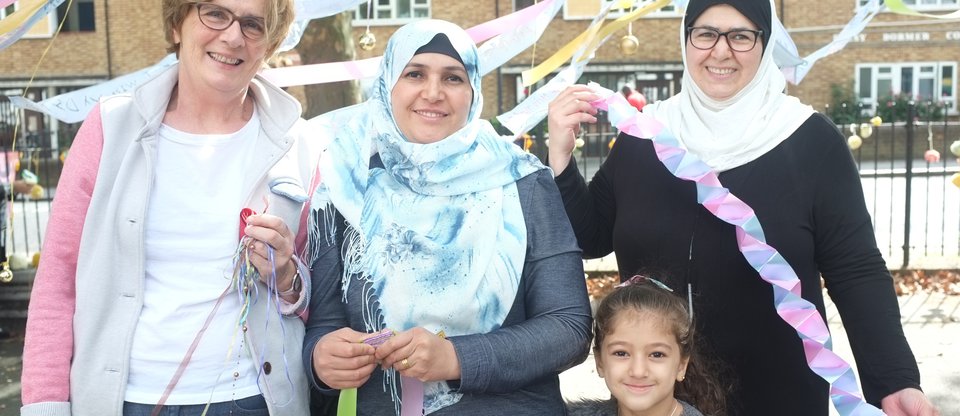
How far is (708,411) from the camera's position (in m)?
2.64

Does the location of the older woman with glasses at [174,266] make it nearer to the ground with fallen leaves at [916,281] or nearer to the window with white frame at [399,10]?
the ground with fallen leaves at [916,281]

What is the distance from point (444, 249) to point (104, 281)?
33.5 inches

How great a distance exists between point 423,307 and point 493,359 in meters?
0.23

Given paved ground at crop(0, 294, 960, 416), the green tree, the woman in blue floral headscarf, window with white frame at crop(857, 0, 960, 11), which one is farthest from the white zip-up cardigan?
window with white frame at crop(857, 0, 960, 11)

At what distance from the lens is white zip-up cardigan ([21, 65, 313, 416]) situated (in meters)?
2.32

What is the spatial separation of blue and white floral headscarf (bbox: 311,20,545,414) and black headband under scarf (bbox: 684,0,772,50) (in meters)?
0.69

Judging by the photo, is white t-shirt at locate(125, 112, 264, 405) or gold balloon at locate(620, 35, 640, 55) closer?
white t-shirt at locate(125, 112, 264, 405)

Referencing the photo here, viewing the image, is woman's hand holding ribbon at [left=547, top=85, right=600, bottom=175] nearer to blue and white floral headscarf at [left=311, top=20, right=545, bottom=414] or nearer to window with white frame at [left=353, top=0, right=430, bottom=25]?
blue and white floral headscarf at [left=311, top=20, right=545, bottom=414]

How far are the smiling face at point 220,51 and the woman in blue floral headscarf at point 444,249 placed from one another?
347 mm

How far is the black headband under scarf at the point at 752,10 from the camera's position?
2.58 metres

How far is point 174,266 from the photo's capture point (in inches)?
93.0

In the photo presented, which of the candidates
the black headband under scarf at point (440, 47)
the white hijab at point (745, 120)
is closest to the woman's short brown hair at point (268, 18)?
the black headband under scarf at point (440, 47)

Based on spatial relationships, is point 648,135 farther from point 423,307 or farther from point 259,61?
point 259,61

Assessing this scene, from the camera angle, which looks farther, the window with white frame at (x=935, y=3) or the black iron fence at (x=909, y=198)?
the window with white frame at (x=935, y=3)
